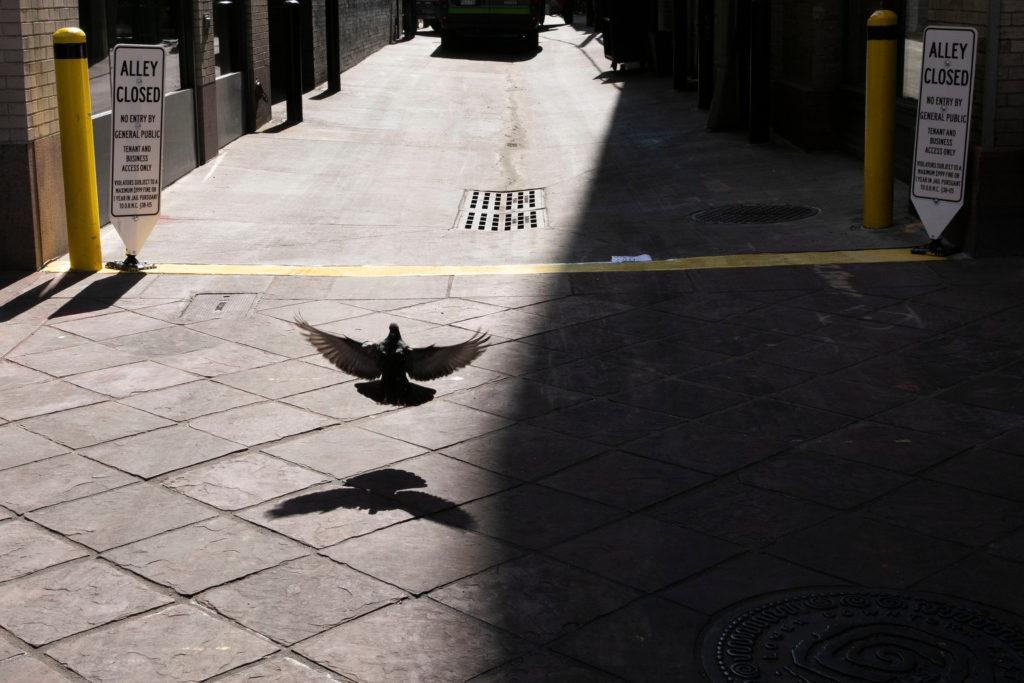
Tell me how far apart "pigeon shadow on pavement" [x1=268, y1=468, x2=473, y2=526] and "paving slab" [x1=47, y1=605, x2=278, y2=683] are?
3.27ft

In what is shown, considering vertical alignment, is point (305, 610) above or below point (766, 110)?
below

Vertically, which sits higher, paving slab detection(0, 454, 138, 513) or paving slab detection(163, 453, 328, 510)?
paving slab detection(0, 454, 138, 513)

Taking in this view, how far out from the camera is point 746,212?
11.5m

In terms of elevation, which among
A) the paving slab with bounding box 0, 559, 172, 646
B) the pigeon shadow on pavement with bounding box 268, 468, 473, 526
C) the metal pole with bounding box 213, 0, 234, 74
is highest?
the metal pole with bounding box 213, 0, 234, 74

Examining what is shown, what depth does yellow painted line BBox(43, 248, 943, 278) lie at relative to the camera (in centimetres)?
946

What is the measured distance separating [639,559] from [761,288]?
173 inches

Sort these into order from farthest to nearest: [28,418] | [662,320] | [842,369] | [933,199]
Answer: [933,199] < [662,320] < [842,369] < [28,418]

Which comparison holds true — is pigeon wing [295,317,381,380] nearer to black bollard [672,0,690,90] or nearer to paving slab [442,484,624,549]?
paving slab [442,484,624,549]

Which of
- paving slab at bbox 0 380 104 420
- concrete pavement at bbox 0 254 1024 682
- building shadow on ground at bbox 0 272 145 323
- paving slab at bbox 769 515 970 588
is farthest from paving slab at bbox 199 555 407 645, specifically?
building shadow on ground at bbox 0 272 145 323

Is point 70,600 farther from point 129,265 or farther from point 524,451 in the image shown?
point 129,265

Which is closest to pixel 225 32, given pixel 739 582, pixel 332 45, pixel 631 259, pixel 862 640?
pixel 332 45

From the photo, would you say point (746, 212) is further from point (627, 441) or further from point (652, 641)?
point (652, 641)

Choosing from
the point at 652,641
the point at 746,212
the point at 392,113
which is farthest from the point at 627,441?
the point at 392,113

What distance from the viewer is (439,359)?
238 inches
